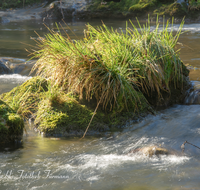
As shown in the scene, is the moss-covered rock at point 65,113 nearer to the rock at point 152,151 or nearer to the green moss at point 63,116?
the green moss at point 63,116

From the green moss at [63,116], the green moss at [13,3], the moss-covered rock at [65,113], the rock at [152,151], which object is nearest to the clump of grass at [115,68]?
the moss-covered rock at [65,113]

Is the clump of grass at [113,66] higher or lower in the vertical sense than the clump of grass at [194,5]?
lower

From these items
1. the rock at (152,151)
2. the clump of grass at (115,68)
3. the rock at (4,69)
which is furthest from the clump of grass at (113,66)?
the rock at (4,69)

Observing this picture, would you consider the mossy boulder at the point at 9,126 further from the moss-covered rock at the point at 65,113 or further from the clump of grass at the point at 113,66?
the clump of grass at the point at 113,66

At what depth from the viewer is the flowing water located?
8.58 ft

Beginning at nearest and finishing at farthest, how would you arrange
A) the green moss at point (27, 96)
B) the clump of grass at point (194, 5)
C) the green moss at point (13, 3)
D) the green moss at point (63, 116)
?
the green moss at point (63, 116) → the green moss at point (27, 96) → the clump of grass at point (194, 5) → the green moss at point (13, 3)

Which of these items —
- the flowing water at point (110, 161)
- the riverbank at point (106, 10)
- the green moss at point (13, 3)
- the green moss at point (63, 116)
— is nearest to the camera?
the flowing water at point (110, 161)

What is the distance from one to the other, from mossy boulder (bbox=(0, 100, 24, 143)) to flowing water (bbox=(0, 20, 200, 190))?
5.5 inches

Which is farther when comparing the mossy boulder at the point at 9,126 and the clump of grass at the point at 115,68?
the clump of grass at the point at 115,68

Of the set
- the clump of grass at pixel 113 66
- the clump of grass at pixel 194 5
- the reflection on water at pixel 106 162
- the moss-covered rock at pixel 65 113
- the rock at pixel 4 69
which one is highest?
the clump of grass at pixel 194 5

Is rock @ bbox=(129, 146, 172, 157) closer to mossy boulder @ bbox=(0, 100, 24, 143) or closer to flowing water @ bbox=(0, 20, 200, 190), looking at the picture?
flowing water @ bbox=(0, 20, 200, 190)

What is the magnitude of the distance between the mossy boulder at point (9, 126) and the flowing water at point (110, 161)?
14 cm

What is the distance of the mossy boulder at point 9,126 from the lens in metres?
3.44

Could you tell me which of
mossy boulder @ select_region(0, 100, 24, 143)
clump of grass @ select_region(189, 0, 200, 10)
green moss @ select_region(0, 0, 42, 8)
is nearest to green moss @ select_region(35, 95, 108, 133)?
mossy boulder @ select_region(0, 100, 24, 143)
